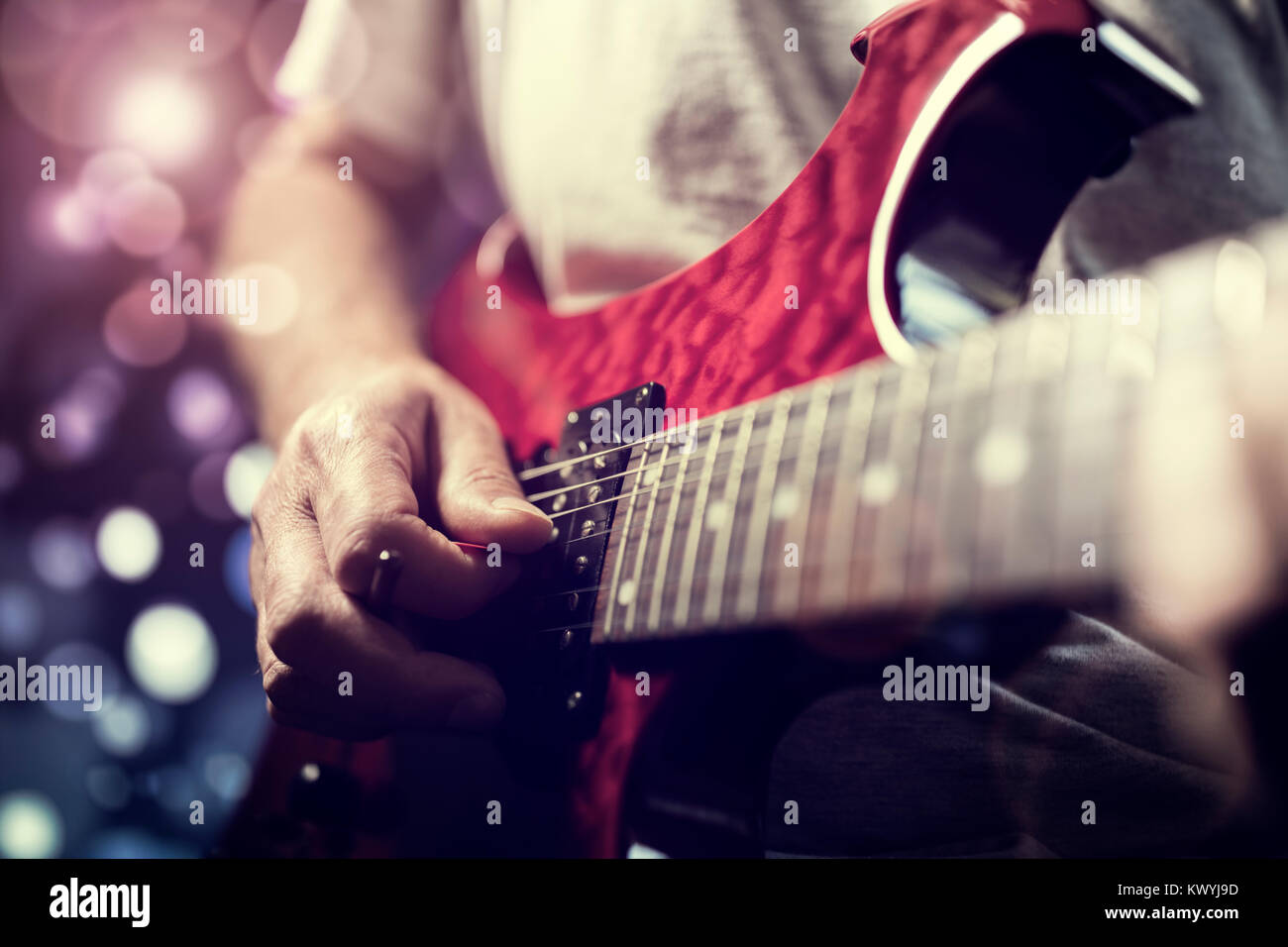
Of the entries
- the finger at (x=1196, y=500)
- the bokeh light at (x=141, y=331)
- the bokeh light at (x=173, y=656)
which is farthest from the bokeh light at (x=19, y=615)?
the finger at (x=1196, y=500)

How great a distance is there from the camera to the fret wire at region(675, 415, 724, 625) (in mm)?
355

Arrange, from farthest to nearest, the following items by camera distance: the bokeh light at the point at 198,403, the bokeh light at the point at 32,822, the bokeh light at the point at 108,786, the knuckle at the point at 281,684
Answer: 1. the bokeh light at the point at 198,403
2. the bokeh light at the point at 108,786
3. the bokeh light at the point at 32,822
4. the knuckle at the point at 281,684

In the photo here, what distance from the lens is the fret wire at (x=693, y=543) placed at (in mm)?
355

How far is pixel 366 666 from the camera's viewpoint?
41cm

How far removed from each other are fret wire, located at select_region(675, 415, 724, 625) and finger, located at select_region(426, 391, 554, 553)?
96mm

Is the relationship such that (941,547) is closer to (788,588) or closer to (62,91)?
(788,588)

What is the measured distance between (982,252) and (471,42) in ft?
2.06

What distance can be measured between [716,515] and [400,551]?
17 centimetres

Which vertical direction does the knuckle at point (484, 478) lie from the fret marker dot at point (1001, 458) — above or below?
above

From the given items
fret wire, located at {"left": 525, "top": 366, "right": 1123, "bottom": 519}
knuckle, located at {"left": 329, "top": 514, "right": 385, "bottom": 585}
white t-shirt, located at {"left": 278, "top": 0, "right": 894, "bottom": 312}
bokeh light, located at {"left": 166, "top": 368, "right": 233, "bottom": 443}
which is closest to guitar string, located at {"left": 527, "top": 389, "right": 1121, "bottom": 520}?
fret wire, located at {"left": 525, "top": 366, "right": 1123, "bottom": 519}

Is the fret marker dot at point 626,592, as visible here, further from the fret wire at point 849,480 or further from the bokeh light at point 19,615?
the bokeh light at point 19,615

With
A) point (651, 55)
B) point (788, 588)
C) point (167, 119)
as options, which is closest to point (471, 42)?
point (651, 55)

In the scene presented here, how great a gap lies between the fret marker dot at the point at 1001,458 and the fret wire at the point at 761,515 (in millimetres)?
91

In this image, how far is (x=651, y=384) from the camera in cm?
44
